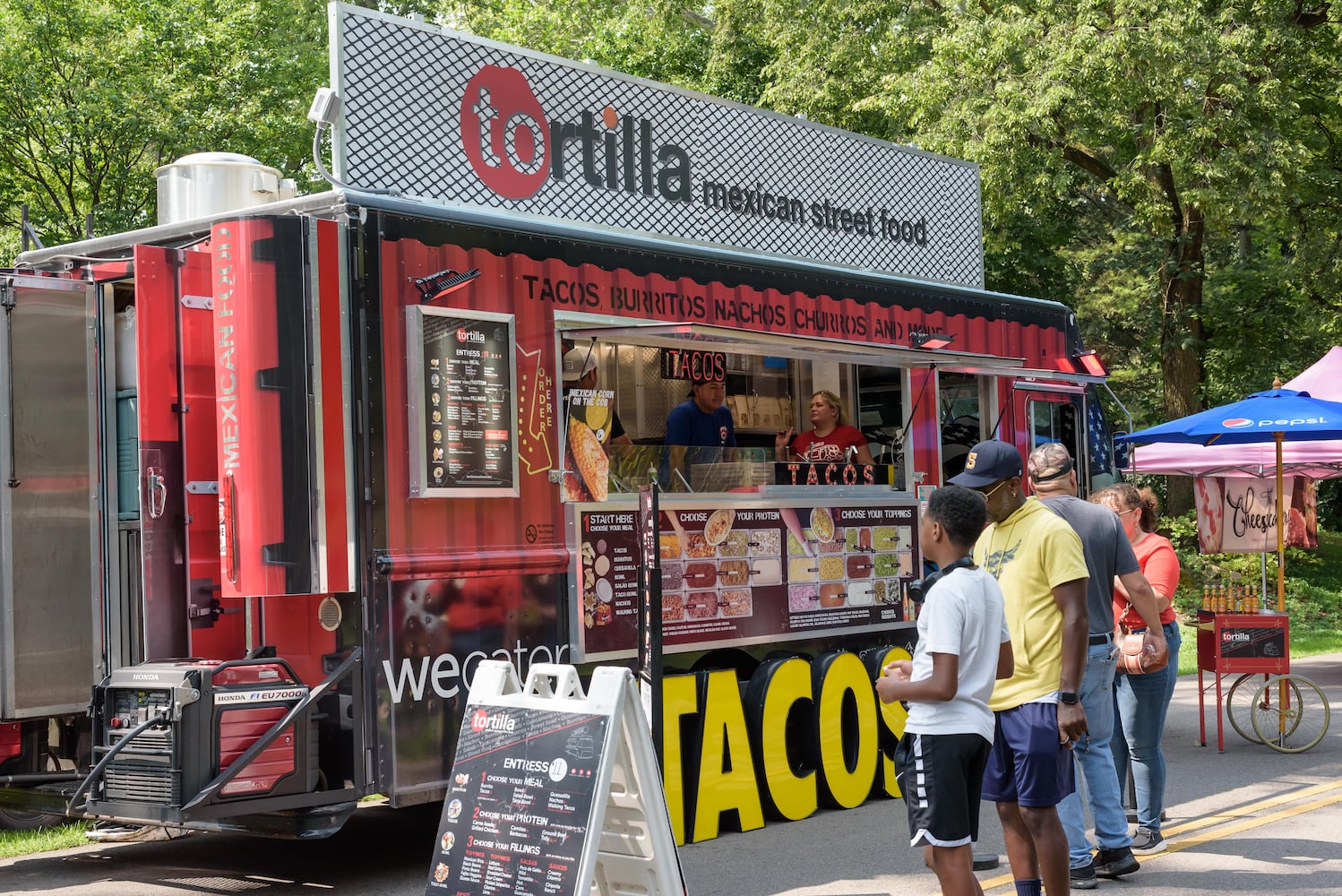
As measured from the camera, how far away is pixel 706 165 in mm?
8758

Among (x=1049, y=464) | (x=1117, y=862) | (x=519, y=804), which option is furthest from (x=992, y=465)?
(x=1117, y=862)

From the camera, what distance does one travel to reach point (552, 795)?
15.4 ft

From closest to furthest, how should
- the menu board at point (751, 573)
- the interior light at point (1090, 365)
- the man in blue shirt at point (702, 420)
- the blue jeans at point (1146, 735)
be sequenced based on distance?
the blue jeans at point (1146, 735)
the menu board at point (751, 573)
the man in blue shirt at point (702, 420)
the interior light at point (1090, 365)

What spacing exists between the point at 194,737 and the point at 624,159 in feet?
13.3

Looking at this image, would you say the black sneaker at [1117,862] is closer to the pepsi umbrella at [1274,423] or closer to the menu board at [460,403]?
the menu board at [460,403]

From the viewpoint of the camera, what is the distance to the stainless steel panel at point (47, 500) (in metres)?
6.56

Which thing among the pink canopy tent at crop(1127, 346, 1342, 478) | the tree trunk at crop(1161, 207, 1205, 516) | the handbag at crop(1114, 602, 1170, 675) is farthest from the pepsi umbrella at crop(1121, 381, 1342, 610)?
the tree trunk at crop(1161, 207, 1205, 516)

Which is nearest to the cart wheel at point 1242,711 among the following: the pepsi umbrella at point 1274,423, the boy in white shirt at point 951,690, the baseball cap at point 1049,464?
the pepsi umbrella at point 1274,423

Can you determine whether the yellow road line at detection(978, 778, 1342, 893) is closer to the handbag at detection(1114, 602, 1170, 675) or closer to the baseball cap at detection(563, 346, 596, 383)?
the handbag at detection(1114, 602, 1170, 675)

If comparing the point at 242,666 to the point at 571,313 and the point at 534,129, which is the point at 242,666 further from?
the point at 534,129

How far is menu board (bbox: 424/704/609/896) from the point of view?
4594 mm

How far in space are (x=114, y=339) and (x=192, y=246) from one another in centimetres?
66

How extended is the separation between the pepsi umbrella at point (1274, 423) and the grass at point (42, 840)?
310 inches

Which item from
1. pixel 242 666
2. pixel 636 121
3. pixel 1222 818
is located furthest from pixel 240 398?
pixel 1222 818
